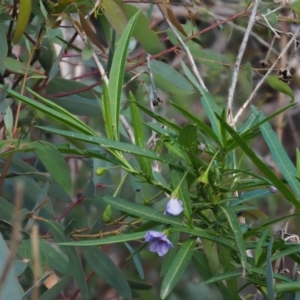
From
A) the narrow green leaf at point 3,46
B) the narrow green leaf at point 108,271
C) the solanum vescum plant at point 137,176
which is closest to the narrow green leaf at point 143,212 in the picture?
the solanum vescum plant at point 137,176

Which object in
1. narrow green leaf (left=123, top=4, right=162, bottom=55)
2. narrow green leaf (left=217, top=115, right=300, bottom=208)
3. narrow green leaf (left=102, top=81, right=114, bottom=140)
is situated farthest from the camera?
narrow green leaf (left=123, top=4, right=162, bottom=55)

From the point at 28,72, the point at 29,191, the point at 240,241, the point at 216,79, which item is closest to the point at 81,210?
the point at 29,191

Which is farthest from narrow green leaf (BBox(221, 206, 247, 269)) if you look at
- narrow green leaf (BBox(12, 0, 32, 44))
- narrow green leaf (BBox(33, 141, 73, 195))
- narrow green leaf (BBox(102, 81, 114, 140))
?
narrow green leaf (BBox(12, 0, 32, 44))

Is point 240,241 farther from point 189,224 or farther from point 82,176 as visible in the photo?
point 82,176

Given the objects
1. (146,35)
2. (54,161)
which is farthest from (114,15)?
(54,161)

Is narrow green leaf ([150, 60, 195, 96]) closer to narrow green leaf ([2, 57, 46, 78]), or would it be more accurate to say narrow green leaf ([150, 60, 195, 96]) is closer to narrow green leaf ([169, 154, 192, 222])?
narrow green leaf ([2, 57, 46, 78])

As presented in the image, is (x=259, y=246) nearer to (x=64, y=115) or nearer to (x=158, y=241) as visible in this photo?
(x=158, y=241)
